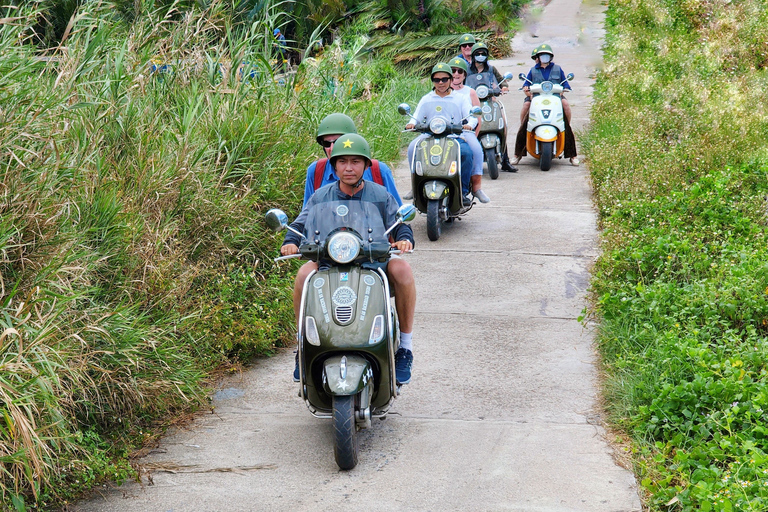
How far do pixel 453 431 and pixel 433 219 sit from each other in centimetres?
416

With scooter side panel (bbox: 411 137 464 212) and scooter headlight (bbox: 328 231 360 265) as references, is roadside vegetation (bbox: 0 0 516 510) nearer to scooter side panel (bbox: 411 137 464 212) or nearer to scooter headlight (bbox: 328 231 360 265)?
scooter side panel (bbox: 411 137 464 212)

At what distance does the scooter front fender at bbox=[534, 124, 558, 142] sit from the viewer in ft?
40.0

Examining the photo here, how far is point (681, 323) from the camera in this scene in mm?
5930

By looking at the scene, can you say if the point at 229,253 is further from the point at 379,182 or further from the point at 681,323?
the point at 681,323

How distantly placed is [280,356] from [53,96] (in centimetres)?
237

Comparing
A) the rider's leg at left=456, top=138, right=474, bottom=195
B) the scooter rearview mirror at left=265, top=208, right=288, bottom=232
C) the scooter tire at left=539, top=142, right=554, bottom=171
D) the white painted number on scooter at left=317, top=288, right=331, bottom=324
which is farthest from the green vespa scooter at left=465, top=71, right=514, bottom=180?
the white painted number on scooter at left=317, top=288, right=331, bottom=324

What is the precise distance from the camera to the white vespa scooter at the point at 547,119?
1207cm

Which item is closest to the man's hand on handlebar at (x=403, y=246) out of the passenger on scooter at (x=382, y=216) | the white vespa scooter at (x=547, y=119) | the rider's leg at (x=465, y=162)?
the passenger on scooter at (x=382, y=216)

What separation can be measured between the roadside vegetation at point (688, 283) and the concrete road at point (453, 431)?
0.90 ft

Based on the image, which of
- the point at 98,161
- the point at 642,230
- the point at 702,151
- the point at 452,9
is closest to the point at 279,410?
the point at 98,161

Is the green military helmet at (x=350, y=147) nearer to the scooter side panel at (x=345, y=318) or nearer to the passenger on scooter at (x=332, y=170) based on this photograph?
the passenger on scooter at (x=332, y=170)

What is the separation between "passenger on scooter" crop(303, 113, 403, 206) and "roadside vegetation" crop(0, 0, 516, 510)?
1049mm

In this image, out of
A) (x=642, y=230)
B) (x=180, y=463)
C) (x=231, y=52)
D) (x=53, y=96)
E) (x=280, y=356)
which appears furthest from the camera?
(x=231, y=52)

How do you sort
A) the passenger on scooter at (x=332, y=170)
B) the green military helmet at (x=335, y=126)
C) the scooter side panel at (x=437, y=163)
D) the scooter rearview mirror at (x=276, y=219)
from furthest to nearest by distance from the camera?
Result: the scooter side panel at (x=437, y=163) < the green military helmet at (x=335, y=126) < the passenger on scooter at (x=332, y=170) < the scooter rearview mirror at (x=276, y=219)
